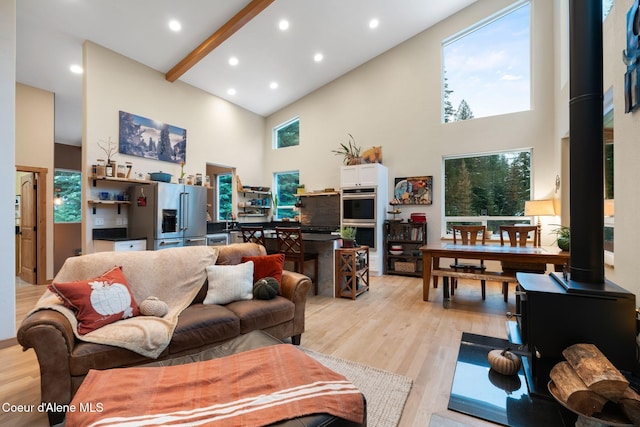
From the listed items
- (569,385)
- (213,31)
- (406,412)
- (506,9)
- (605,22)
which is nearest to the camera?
(569,385)

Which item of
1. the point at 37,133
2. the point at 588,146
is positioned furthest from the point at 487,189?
the point at 37,133

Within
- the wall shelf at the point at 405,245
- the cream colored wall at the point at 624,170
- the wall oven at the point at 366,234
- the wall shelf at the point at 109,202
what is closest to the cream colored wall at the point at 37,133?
the wall shelf at the point at 109,202

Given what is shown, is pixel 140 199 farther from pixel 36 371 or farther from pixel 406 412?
pixel 406 412

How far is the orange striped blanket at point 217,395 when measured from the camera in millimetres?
1049

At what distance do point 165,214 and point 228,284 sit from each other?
284cm

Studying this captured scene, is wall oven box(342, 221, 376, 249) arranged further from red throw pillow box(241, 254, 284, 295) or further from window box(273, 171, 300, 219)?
red throw pillow box(241, 254, 284, 295)

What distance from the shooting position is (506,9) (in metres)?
5.08

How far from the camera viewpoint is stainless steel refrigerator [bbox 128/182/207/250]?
4641 millimetres

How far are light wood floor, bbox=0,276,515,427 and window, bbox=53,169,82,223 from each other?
2276mm

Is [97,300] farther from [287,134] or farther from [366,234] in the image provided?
[287,134]

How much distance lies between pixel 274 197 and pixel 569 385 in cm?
684

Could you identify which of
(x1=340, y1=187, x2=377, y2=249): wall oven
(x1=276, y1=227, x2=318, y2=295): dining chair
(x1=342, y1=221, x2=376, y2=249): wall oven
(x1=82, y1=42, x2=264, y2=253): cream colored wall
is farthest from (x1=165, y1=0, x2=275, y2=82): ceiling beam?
(x1=342, y1=221, x2=376, y2=249): wall oven

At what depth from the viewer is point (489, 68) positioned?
5340 millimetres

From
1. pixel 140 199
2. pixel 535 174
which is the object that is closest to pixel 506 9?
pixel 535 174
